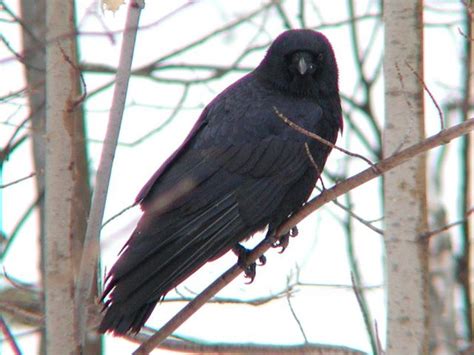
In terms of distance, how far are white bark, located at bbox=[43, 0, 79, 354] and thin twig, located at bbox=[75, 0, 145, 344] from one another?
0.18ft

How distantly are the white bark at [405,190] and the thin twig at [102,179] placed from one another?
4.08 feet

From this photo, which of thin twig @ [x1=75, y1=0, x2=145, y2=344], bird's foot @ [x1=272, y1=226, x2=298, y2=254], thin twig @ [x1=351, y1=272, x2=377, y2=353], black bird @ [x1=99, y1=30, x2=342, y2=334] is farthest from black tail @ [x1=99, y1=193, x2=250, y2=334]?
thin twig @ [x1=351, y1=272, x2=377, y2=353]

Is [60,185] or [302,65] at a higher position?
[302,65]

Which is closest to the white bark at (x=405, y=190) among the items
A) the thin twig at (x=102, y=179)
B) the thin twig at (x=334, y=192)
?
the thin twig at (x=334, y=192)

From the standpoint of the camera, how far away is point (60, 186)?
4129 mm

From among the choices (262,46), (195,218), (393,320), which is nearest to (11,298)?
(195,218)

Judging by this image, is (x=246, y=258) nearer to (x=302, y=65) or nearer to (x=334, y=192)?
(x=334, y=192)

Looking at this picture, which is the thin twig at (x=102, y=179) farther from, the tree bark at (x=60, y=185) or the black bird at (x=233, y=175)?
the black bird at (x=233, y=175)

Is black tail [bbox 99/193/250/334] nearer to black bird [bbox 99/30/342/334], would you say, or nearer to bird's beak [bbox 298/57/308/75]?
black bird [bbox 99/30/342/334]

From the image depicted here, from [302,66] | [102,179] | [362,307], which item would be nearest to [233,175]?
[302,66]

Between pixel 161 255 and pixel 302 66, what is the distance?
1412 millimetres

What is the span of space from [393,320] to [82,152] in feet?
10.5

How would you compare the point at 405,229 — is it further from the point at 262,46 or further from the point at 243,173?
the point at 262,46

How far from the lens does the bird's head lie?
18.8ft
